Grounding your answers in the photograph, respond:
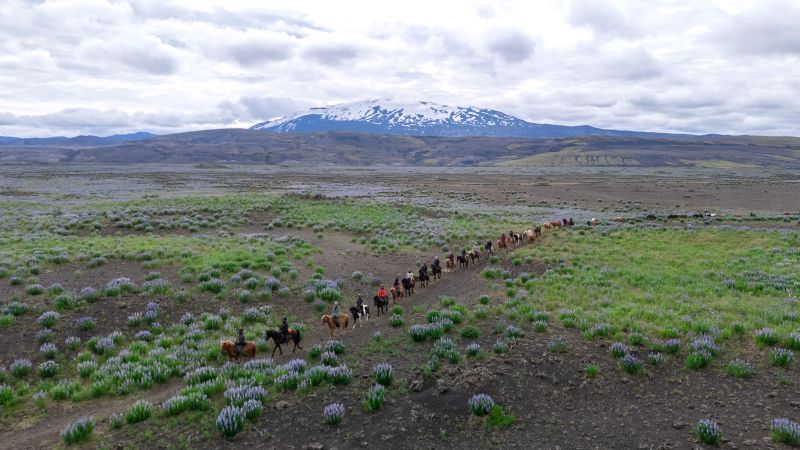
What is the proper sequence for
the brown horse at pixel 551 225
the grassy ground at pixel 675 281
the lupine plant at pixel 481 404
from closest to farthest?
the lupine plant at pixel 481 404, the grassy ground at pixel 675 281, the brown horse at pixel 551 225

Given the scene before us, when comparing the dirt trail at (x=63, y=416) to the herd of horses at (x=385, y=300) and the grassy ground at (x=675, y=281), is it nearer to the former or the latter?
the herd of horses at (x=385, y=300)

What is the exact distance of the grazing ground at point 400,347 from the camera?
824 centimetres

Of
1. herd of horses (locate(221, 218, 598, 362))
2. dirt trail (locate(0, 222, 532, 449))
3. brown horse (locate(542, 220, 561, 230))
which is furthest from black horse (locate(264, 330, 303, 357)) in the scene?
brown horse (locate(542, 220, 561, 230))

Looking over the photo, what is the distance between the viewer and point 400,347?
11.8m

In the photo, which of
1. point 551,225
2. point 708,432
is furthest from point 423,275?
point 551,225

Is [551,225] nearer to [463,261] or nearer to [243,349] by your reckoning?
[463,261]

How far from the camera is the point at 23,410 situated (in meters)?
9.49

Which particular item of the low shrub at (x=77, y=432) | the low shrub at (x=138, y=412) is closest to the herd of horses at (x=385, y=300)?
the low shrub at (x=138, y=412)

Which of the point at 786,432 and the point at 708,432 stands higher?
the point at 786,432

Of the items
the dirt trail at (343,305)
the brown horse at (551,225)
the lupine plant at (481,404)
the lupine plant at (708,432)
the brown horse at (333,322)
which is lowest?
the dirt trail at (343,305)

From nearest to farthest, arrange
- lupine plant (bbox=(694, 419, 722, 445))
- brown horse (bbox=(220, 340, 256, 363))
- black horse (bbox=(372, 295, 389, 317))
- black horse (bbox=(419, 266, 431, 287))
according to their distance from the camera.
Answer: lupine plant (bbox=(694, 419, 722, 445)) → brown horse (bbox=(220, 340, 256, 363)) → black horse (bbox=(372, 295, 389, 317)) → black horse (bbox=(419, 266, 431, 287))

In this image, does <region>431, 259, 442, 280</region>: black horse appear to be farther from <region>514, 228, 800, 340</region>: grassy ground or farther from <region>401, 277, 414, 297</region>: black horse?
<region>514, 228, 800, 340</region>: grassy ground

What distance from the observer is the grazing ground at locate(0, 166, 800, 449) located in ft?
27.0

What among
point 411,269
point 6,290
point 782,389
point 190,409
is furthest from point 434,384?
point 6,290
